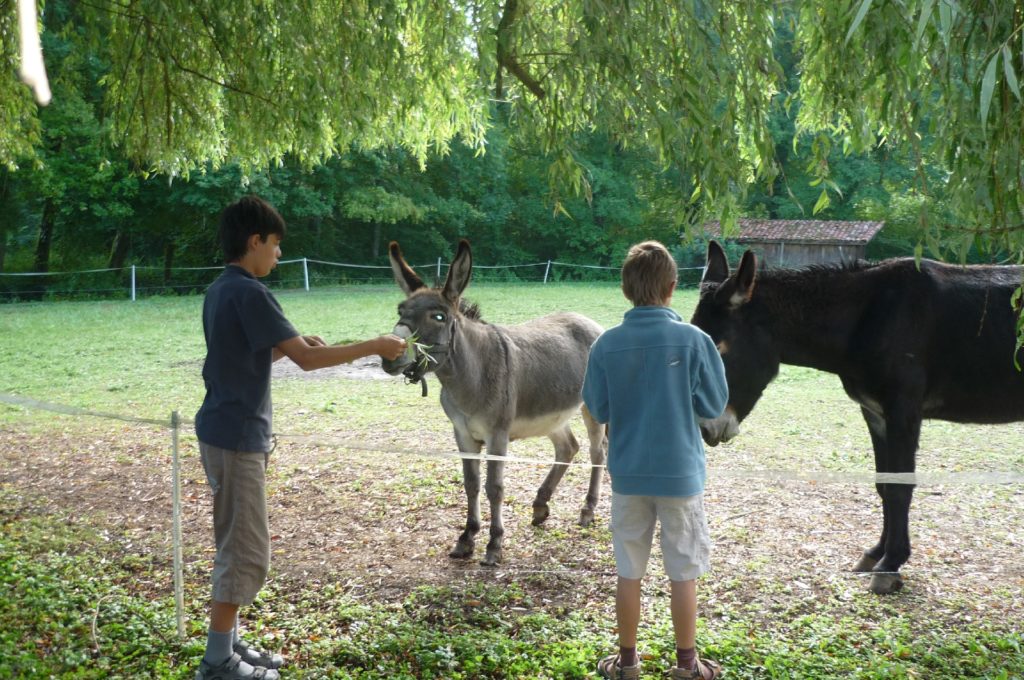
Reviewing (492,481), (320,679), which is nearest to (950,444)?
(492,481)

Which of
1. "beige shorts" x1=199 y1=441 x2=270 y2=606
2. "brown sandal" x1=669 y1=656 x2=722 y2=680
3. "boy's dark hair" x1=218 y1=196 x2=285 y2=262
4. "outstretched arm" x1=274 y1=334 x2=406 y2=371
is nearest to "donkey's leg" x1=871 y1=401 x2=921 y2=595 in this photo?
"brown sandal" x1=669 y1=656 x2=722 y2=680

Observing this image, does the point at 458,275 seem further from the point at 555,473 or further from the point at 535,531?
the point at 535,531

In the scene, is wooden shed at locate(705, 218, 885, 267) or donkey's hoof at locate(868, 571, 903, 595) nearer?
donkey's hoof at locate(868, 571, 903, 595)

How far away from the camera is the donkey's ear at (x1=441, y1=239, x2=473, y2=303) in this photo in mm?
4996

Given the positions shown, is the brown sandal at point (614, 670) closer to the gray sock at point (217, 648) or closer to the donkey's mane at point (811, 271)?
the gray sock at point (217, 648)

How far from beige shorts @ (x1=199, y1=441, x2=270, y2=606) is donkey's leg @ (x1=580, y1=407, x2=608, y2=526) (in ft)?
9.56

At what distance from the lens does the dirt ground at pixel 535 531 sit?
4.69 meters

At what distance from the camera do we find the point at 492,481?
A: 523cm

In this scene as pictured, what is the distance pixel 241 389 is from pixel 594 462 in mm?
3393

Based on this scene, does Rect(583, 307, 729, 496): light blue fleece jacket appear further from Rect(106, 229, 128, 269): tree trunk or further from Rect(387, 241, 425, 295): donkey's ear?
Rect(106, 229, 128, 269): tree trunk

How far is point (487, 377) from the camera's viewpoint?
5371 millimetres

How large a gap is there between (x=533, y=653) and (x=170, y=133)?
5.79m

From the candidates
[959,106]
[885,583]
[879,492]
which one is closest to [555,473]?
[879,492]

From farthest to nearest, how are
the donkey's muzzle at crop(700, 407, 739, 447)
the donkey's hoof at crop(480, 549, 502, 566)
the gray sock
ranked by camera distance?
the donkey's hoof at crop(480, 549, 502, 566)
the donkey's muzzle at crop(700, 407, 739, 447)
the gray sock
